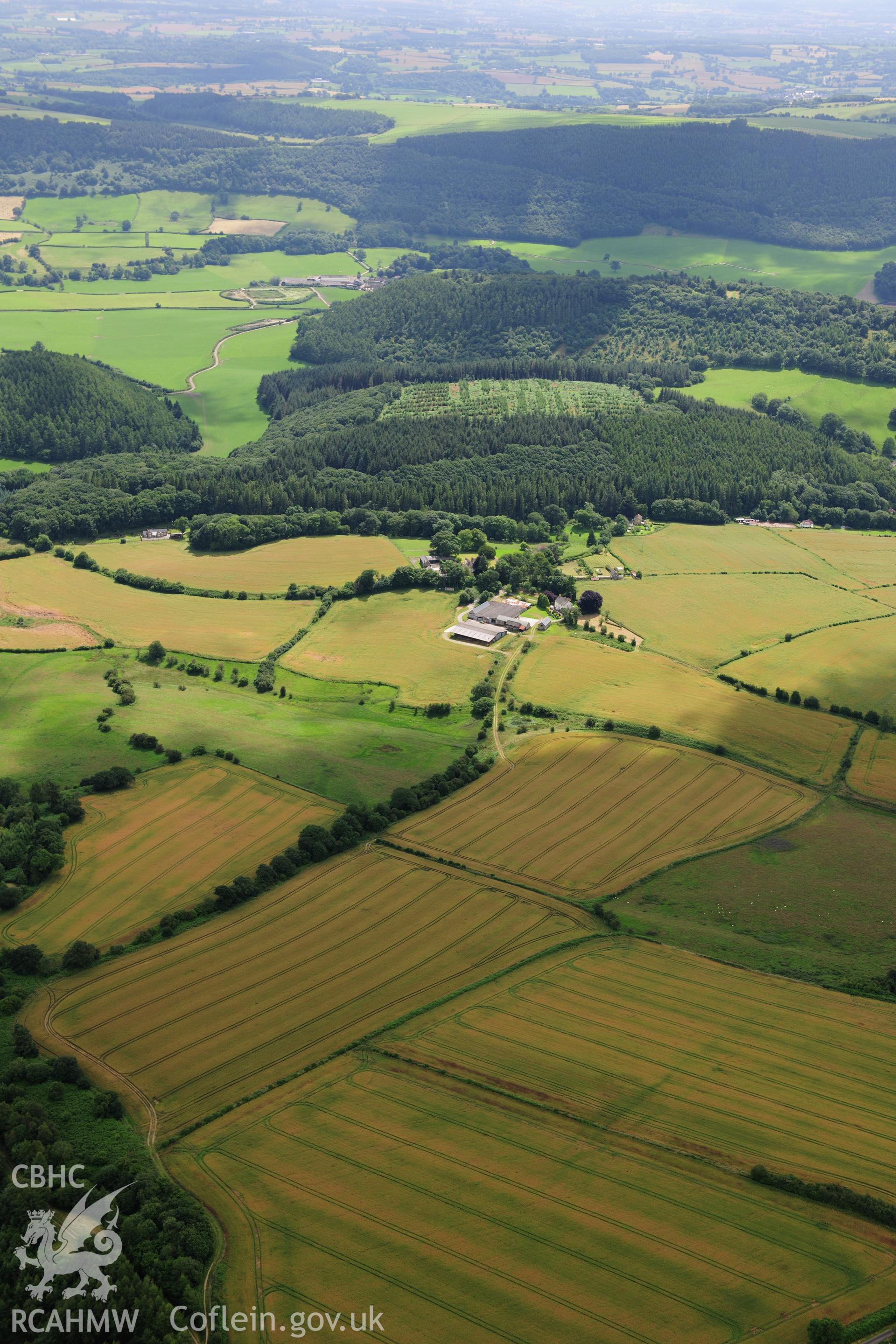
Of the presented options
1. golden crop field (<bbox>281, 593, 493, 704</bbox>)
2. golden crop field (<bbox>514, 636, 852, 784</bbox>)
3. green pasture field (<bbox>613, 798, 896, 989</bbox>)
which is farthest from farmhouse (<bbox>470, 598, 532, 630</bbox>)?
green pasture field (<bbox>613, 798, 896, 989</bbox>)

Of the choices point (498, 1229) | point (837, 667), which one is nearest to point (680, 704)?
point (837, 667)

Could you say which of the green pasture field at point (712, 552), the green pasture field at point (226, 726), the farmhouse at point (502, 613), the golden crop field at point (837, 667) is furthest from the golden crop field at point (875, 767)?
the green pasture field at point (712, 552)

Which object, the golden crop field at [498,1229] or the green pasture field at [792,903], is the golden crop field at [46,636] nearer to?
the green pasture field at [792,903]

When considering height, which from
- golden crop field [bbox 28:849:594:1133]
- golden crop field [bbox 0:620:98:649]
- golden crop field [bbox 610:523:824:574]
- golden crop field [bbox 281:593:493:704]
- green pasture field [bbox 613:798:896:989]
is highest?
golden crop field [bbox 610:523:824:574]

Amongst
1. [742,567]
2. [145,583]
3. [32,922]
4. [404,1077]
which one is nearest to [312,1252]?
[404,1077]

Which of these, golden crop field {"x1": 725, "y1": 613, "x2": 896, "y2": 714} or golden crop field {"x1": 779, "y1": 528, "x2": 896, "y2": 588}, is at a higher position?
golden crop field {"x1": 779, "y1": 528, "x2": 896, "y2": 588}

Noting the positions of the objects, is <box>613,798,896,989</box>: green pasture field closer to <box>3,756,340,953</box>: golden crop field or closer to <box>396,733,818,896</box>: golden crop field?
<box>396,733,818,896</box>: golden crop field

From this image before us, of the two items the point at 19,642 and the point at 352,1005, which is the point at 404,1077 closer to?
the point at 352,1005
